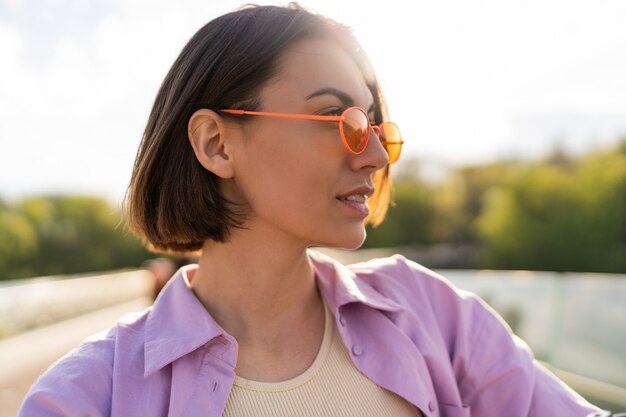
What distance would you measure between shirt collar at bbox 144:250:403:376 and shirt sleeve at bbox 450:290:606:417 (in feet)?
0.91

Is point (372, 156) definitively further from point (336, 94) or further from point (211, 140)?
point (211, 140)

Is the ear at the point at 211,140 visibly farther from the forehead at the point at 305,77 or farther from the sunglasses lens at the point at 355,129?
the sunglasses lens at the point at 355,129

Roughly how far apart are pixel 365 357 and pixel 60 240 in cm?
6544

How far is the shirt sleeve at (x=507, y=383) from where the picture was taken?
6.35 ft

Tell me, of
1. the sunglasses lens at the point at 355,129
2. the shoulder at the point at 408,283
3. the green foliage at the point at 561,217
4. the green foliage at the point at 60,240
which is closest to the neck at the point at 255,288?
the shoulder at the point at 408,283

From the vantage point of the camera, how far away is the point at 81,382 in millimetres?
1653

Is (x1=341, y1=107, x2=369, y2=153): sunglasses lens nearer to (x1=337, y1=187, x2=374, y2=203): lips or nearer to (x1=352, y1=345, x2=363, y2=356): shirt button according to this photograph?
(x1=337, y1=187, x2=374, y2=203): lips

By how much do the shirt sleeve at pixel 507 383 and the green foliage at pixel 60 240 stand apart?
194 ft

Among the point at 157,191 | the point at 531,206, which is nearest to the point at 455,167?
the point at 531,206

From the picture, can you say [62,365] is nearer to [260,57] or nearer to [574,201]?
[260,57]

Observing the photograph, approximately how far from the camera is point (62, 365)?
1688 mm

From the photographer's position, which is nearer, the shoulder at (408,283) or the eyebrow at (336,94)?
the eyebrow at (336,94)

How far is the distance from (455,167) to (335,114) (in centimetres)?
7480

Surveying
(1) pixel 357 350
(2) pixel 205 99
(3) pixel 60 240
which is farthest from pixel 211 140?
(3) pixel 60 240
